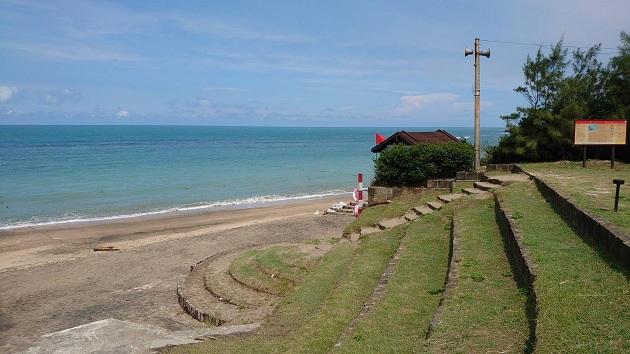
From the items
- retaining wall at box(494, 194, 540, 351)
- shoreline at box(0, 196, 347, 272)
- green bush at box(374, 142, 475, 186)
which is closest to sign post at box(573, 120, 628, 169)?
green bush at box(374, 142, 475, 186)

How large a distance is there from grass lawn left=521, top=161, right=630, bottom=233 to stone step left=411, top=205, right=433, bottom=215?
11.1 ft

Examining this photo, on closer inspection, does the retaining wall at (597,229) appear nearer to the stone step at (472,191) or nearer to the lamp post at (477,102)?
the stone step at (472,191)

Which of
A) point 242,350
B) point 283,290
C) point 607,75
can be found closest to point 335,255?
point 283,290

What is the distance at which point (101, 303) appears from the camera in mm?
13344

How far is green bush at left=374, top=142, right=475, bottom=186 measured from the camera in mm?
19750

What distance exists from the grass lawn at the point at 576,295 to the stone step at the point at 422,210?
18.9 ft

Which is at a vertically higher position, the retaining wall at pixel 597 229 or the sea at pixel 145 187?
the retaining wall at pixel 597 229

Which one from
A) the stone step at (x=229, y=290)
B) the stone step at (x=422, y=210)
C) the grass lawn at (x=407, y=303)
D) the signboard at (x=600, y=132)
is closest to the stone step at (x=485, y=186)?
the stone step at (x=422, y=210)

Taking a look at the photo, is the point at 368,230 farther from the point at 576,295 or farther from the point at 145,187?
the point at 145,187

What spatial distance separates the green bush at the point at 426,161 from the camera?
64.8 ft

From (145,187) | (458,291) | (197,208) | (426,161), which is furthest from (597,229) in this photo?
(145,187)

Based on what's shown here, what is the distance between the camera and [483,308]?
6562 millimetres

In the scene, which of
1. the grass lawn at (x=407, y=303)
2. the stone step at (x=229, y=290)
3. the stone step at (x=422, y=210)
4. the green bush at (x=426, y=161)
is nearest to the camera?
the grass lawn at (x=407, y=303)

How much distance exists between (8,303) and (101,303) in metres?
2.67
